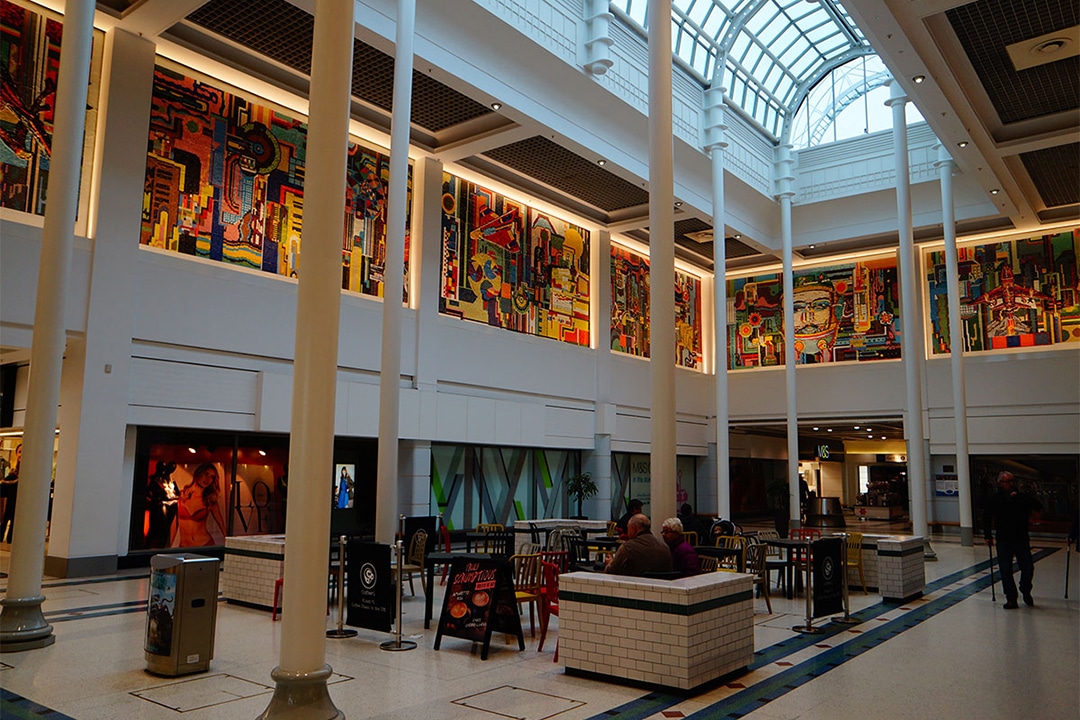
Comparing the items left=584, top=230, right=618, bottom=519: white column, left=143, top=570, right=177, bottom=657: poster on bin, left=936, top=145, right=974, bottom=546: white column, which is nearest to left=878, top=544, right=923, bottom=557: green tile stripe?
left=143, top=570, right=177, bottom=657: poster on bin

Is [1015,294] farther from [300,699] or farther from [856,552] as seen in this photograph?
[300,699]

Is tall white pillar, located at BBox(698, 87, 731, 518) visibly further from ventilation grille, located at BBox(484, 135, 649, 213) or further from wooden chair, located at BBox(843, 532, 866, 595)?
wooden chair, located at BBox(843, 532, 866, 595)

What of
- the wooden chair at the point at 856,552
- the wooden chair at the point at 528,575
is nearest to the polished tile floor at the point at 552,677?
the wooden chair at the point at 528,575

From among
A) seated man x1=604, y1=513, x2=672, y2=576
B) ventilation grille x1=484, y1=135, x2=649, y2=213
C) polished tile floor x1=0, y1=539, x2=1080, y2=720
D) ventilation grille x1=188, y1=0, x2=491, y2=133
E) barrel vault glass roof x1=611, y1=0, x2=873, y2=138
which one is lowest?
polished tile floor x1=0, y1=539, x2=1080, y2=720

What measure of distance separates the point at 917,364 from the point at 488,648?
45.6 feet

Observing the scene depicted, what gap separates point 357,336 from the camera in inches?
636

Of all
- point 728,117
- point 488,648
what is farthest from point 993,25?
point 488,648

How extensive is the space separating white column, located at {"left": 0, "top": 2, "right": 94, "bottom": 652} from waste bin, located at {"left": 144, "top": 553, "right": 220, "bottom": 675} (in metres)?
Result: 1.41

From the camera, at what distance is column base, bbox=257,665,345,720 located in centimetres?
448

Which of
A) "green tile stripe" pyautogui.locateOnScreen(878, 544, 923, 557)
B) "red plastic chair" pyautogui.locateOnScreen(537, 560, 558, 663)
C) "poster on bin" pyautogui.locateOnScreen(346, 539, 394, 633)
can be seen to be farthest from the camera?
"green tile stripe" pyautogui.locateOnScreen(878, 544, 923, 557)

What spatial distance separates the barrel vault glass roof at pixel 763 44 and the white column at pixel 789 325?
135cm

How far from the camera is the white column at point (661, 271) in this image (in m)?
8.17

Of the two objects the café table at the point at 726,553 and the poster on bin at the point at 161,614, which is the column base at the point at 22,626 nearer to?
the poster on bin at the point at 161,614

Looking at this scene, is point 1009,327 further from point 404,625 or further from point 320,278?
point 320,278
